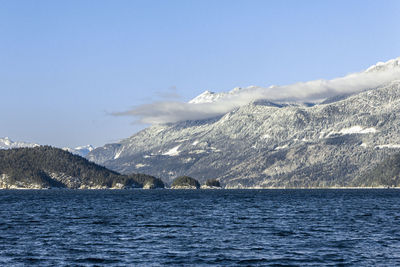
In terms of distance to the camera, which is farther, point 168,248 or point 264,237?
point 264,237

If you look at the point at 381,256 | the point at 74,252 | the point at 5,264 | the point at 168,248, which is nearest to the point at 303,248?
the point at 381,256

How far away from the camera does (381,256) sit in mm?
85062

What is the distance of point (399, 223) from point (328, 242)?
45.8 metres

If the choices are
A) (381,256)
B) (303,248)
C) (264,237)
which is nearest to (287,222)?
(264,237)

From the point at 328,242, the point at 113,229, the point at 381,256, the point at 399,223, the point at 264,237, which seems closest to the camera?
the point at 381,256

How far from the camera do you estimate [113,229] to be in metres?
126

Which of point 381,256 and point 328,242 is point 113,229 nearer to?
point 328,242

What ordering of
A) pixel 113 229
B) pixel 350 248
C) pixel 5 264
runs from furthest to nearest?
pixel 113 229 → pixel 350 248 → pixel 5 264

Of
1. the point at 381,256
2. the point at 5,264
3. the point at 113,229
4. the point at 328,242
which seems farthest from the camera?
the point at 113,229

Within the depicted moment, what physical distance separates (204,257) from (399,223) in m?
72.3

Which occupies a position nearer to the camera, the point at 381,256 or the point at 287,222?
the point at 381,256

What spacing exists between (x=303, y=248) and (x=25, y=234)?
5718 centimetres

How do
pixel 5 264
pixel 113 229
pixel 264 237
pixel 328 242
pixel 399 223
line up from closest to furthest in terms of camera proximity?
pixel 5 264 → pixel 328 242 → pixel 264 237 → pixel 113 229 → pixel 399 223

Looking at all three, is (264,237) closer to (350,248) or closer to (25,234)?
(350,248)
